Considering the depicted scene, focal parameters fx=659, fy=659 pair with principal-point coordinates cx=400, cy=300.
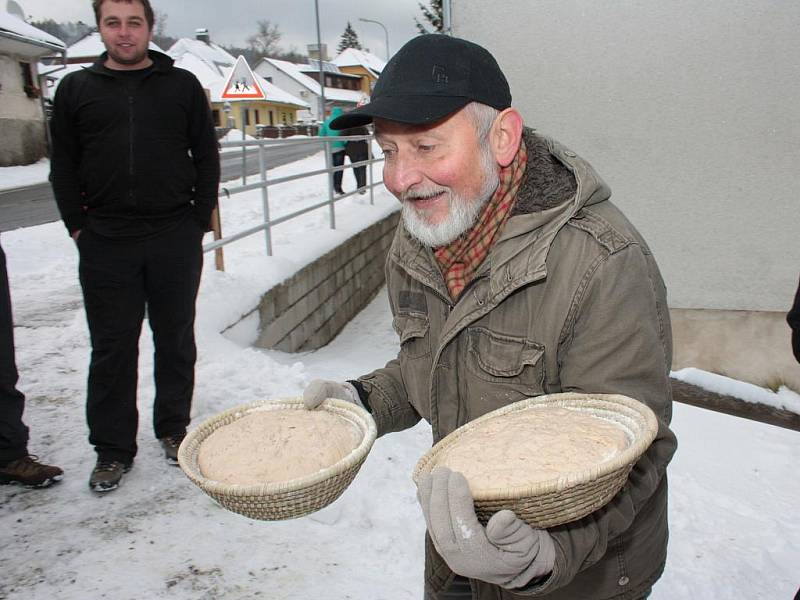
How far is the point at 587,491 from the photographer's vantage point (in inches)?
40.8

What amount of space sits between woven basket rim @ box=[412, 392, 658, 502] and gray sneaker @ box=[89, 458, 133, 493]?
6.71 feet

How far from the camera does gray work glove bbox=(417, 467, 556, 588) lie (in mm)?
1013

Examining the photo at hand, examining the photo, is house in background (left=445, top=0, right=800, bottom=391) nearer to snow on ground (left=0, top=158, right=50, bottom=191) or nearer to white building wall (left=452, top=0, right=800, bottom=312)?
white building wall (left=452, top=0, right=800, bottom=312)

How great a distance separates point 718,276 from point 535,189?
4.97 metres

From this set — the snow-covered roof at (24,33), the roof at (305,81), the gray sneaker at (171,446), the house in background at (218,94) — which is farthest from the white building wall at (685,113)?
the roof at (305,81)

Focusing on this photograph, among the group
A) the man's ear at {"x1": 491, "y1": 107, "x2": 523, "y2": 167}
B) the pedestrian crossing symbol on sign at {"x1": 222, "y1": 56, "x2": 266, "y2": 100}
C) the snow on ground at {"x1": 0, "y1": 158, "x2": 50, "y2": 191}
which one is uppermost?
the pedestrian crossing symbol on sign at {"x1": 222, "y1": 56, "x2": 266, "y2": 100}

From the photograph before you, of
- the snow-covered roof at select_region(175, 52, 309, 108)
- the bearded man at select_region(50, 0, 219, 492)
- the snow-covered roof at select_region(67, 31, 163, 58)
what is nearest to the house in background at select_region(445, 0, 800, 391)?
the bearded man at select_region(50, 0, 219, 492)

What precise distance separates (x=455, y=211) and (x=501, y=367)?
336 mm

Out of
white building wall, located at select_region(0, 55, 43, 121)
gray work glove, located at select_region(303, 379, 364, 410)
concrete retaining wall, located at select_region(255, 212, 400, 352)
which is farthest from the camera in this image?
white building wall, located at select_region(0, 55, 43, 121)

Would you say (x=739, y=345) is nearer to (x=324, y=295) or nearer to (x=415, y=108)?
(x=324, y=295)

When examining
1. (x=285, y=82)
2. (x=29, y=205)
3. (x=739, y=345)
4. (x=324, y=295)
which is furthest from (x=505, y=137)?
(x=285, y=82)

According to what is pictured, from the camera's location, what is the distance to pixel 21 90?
790 inches

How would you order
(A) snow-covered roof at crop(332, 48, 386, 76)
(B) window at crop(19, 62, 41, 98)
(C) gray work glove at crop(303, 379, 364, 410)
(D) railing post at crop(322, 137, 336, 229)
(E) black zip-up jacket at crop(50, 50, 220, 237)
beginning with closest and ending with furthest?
(C) gray work glove at crop(303, 379, 364, 410), (E) black zip-up jacket at crop(50, 50, 220, 237), (D) railing post at crop(322, 137, 336, 229), (B) window at crop(19, 62, 41, 98), (A) snow-covered roof at crop(332, 48, 386, 76)

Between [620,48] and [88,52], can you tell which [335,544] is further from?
[88,52]
